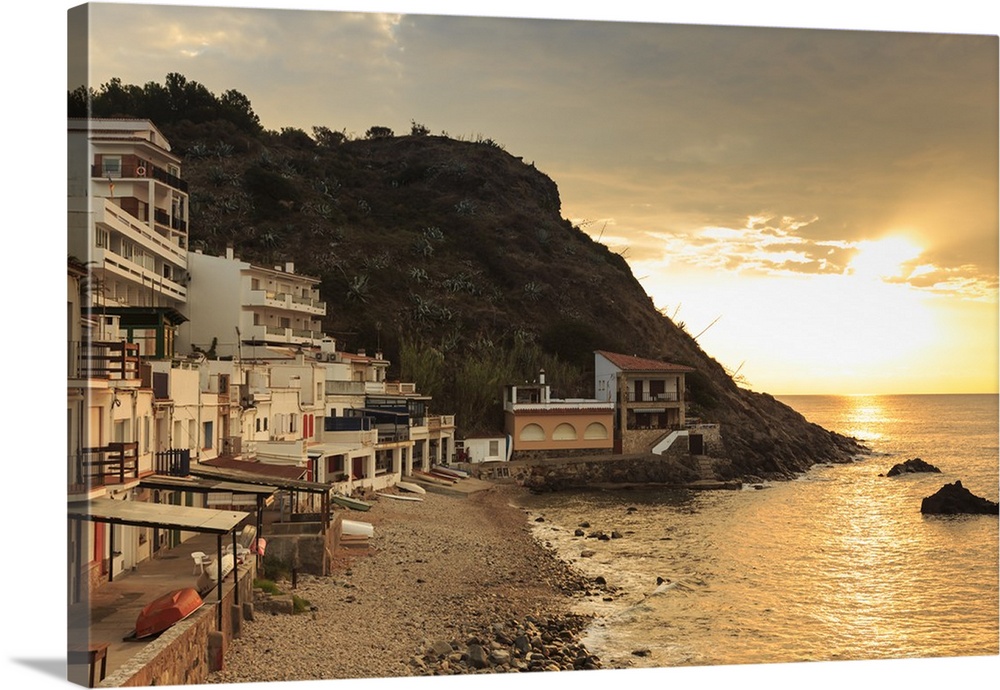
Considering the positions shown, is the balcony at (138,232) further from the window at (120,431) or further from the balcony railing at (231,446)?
the window at (120,431)

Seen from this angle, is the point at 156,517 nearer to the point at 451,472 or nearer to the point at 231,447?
the point at 231,447

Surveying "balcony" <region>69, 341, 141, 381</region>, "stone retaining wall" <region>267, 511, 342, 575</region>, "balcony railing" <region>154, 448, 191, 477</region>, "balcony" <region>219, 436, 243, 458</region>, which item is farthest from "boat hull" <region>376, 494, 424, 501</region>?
"balcony" <region>69, 341, 141, 381</region>

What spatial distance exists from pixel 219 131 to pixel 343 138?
4930mm

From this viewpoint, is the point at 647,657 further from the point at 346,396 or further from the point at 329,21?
the point at 346,396

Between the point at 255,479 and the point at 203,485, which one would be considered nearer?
the point at 203,485

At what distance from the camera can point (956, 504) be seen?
29.0 meters

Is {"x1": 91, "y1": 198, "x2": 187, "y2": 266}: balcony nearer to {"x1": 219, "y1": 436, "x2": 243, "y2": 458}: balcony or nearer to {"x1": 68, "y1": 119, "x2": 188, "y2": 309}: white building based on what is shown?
{"x1": 68, "y1": 119, "x2": 188, "y2": 309}: white building

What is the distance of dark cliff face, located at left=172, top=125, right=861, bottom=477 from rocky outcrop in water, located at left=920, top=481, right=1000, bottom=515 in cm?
914

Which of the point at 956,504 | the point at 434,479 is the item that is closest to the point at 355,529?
the point at 434,479

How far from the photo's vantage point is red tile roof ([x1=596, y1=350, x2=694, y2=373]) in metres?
39.5

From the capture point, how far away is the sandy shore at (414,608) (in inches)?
440

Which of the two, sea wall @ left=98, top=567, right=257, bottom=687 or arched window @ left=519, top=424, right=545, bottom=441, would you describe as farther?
arched window @ left=519, top=424, right=545, bottom=441

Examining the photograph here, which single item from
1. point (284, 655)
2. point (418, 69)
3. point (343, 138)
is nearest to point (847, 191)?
point (418, 69)

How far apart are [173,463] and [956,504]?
22039mm
